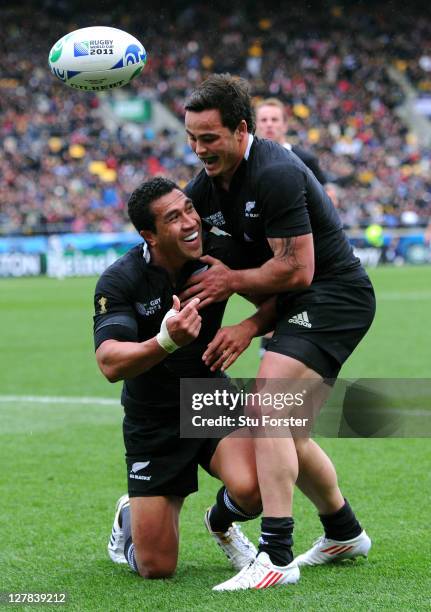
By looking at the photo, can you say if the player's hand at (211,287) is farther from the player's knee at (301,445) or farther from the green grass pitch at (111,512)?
the green grass pitch at (111,512)

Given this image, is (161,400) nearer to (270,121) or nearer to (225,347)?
(225,347)

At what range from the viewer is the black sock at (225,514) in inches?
186

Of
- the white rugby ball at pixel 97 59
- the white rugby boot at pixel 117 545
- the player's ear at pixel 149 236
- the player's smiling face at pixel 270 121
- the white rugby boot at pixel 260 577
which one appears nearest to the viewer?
the white rugby boot at pixel 260 577

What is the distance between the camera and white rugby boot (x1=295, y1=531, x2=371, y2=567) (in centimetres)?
474

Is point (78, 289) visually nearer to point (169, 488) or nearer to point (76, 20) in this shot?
point (76, 20)

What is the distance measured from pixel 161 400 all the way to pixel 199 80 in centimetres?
3502

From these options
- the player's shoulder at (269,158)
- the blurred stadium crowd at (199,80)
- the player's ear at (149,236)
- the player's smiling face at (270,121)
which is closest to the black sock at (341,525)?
the player's ear at (149,236)

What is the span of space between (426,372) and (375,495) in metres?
4.75

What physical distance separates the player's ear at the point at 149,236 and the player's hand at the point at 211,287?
0.84ft

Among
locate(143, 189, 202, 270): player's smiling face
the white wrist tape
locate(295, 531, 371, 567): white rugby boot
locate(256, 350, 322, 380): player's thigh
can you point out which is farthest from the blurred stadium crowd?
the white wrist tape

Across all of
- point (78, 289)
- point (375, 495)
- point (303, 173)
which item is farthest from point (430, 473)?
point (78, 289)

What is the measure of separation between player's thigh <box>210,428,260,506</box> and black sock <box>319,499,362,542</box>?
0.38 metres

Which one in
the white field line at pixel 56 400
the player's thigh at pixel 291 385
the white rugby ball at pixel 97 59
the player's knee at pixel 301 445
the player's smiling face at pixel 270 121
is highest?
the white rugby ball at pixel 97 59

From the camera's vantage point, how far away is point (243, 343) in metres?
4.63
